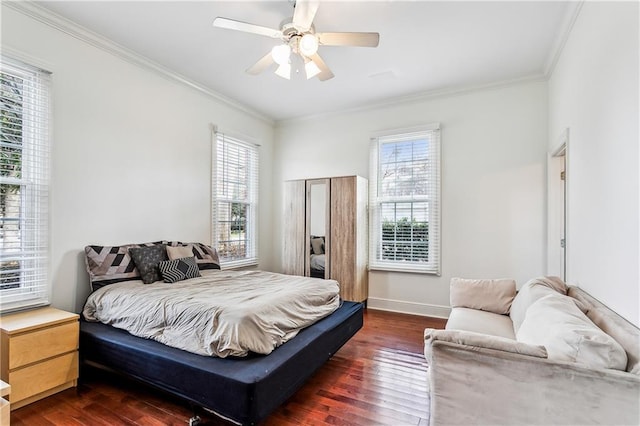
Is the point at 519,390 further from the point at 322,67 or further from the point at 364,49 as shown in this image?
the point at 364,49

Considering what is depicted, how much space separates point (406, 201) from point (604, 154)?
97.0 inches

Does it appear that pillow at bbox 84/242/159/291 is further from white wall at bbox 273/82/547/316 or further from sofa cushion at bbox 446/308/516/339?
white wall at bbox 273/82/547/316

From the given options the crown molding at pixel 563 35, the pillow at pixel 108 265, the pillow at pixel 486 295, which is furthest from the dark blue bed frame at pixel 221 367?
the crown molding at pixel 563 35

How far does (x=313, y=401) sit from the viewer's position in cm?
212

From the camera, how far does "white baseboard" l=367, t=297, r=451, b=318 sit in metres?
4.04

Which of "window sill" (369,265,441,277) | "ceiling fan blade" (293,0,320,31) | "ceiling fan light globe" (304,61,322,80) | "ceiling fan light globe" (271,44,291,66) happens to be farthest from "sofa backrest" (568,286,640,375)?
"ceiling fan light globe" (271,44,291,66)

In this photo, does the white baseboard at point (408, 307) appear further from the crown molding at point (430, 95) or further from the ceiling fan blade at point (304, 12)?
the ceiling fan blade at point (304, 12)

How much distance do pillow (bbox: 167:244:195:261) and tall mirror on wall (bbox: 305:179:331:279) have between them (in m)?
1.68

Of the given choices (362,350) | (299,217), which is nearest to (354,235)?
(299,217)

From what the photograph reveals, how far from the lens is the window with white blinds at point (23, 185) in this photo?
93.4 inches

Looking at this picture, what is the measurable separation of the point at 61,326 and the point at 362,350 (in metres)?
2.47

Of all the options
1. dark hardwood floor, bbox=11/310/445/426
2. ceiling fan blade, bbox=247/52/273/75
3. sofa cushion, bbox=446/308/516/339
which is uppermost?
ceiling fan blade, bbox=247/52/273/75

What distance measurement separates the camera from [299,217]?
4.60 metres

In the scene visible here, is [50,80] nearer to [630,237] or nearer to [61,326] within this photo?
[61,326]
